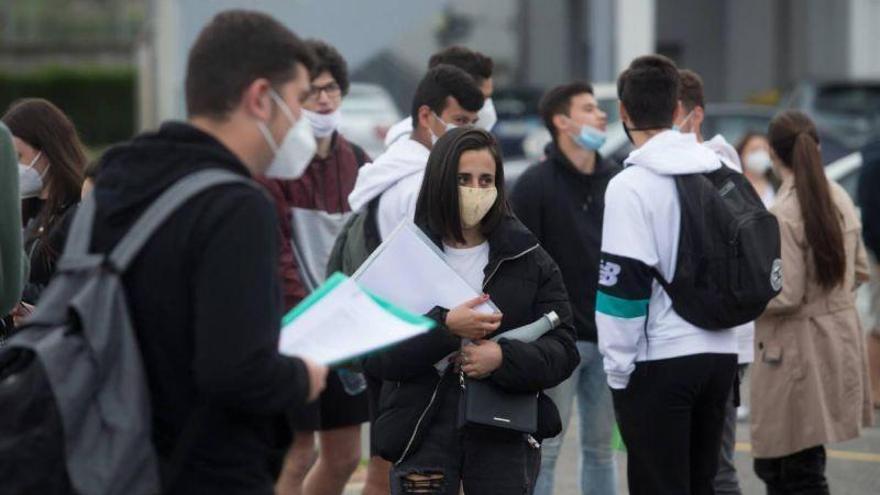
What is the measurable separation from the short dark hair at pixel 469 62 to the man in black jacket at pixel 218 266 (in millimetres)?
3102

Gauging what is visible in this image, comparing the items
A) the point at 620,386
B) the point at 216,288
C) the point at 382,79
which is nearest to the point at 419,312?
the point at 620,386

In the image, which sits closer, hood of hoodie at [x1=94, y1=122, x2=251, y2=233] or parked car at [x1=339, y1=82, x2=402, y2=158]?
hood of hoodie at [x1=94, y1=122, x2=251, y2=233]

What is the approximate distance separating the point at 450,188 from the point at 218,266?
1780 millimetres

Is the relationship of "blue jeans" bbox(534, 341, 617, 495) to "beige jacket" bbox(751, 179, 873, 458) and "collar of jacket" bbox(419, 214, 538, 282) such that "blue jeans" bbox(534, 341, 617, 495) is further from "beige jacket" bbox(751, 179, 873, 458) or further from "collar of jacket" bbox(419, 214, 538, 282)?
"collar of jacket" bbox(419, 214, 538, 282)

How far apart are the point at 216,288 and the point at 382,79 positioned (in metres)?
21.0

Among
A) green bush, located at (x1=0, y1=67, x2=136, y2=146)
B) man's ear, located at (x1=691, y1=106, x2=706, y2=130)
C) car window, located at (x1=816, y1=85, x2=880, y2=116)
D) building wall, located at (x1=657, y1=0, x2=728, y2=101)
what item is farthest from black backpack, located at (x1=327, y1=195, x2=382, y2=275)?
green bush, located at (x1=0, y1=67, x2=136, y2=146)

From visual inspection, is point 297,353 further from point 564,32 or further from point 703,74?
point 703,74

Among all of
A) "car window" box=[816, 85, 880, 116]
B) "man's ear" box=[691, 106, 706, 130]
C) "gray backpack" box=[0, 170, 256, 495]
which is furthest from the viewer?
"car window" box=[816, 85, 880, 116]

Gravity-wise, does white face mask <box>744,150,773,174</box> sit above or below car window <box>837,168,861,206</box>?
above

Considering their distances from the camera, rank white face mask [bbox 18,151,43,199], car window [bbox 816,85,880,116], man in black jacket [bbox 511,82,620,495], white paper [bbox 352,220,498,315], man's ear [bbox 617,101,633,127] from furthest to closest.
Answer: car window [bbox 816,85,880,116] → man in black jacket [bbox 511,82,620,495] → white face mask [bbox 18,151,43,199] → man's ear [bbox 617,101,633,127] → white paper [bbox 352,220,498,315]

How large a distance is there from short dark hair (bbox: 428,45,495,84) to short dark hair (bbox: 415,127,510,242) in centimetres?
157

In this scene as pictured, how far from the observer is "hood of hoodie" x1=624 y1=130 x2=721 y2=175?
516 cm

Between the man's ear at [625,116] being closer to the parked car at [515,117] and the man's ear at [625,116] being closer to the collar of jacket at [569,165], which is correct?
the collar of jacket at [569,165]

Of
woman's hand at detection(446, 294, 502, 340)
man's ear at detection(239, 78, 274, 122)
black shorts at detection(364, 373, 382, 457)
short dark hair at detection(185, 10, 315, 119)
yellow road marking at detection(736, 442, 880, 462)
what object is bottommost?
yellow road marking at detection(736, 442, 880, 462)
